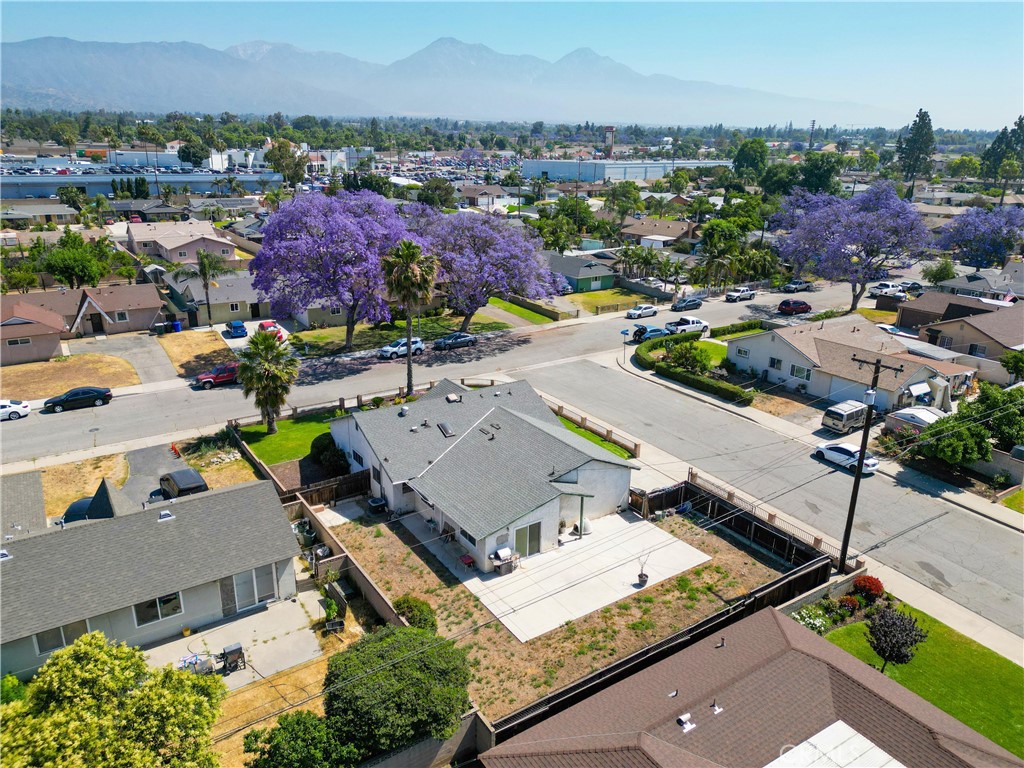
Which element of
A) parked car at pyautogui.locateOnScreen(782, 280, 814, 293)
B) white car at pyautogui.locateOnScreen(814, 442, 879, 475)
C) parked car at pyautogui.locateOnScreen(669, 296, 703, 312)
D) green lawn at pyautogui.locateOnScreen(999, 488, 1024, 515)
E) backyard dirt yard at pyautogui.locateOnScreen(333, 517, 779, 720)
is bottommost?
backyard dirt yard at pyautogui.locateOnScreen(333, 517, 779, 720)

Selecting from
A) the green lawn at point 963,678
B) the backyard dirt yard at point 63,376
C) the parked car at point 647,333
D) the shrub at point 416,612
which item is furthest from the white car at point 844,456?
the backyard dirt yard at point 63,376

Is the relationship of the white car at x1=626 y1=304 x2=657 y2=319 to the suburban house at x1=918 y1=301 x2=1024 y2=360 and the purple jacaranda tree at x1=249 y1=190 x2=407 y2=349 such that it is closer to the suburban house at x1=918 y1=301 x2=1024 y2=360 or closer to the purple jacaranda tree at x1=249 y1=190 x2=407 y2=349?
the suburban house at x1=918 y1=301 x2=1024 y2=360

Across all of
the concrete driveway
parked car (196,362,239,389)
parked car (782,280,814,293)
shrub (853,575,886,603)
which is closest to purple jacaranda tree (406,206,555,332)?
parked car (196,362,239,389)

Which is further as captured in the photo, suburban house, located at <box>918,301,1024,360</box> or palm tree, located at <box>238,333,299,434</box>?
suburban house, located at <box>918,301,1024,360</box>

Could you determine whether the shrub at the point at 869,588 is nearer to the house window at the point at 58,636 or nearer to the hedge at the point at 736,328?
the house window at the point at 58,636

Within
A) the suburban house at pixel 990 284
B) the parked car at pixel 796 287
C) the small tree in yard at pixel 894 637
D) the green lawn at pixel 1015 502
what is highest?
the suburban house at pixel 990 284

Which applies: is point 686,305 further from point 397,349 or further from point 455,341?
point 397,349
